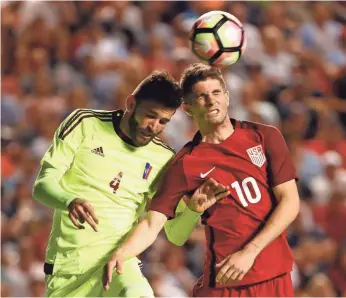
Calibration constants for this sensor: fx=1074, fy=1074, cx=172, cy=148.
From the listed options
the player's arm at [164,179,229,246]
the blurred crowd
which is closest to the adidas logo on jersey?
the player's arm at [164,179,229,246]

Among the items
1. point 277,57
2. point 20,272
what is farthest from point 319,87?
point 20,272

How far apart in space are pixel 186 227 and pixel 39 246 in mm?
3793

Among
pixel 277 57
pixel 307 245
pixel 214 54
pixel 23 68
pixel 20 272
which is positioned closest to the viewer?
pixel 214 54

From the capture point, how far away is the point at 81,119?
668 cm

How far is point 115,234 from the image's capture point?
6641 mm

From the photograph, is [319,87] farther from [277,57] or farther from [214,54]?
[214,54]

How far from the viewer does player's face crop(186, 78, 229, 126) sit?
6.52 meters

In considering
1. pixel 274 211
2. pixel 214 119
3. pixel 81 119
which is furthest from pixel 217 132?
pixel 81 119

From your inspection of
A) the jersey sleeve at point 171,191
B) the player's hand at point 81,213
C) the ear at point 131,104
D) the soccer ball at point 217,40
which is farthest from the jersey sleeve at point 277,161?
the player's hand at point 81,213

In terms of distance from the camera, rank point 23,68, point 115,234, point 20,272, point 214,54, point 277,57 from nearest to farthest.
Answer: point 115,234 → point 214,54 → point 20,272 → point 23,68 → point 277,57

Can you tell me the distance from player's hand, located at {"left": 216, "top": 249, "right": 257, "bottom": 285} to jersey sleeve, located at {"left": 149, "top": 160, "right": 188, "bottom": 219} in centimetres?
51

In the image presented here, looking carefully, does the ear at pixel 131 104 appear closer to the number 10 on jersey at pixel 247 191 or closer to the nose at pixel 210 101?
the nose at pixel 210 101

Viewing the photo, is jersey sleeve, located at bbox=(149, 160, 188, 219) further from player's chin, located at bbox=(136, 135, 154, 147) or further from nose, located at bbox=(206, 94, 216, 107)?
nose, located at bbox=(206, 94, 216, 107)

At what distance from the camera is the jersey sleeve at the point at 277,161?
651 cm
